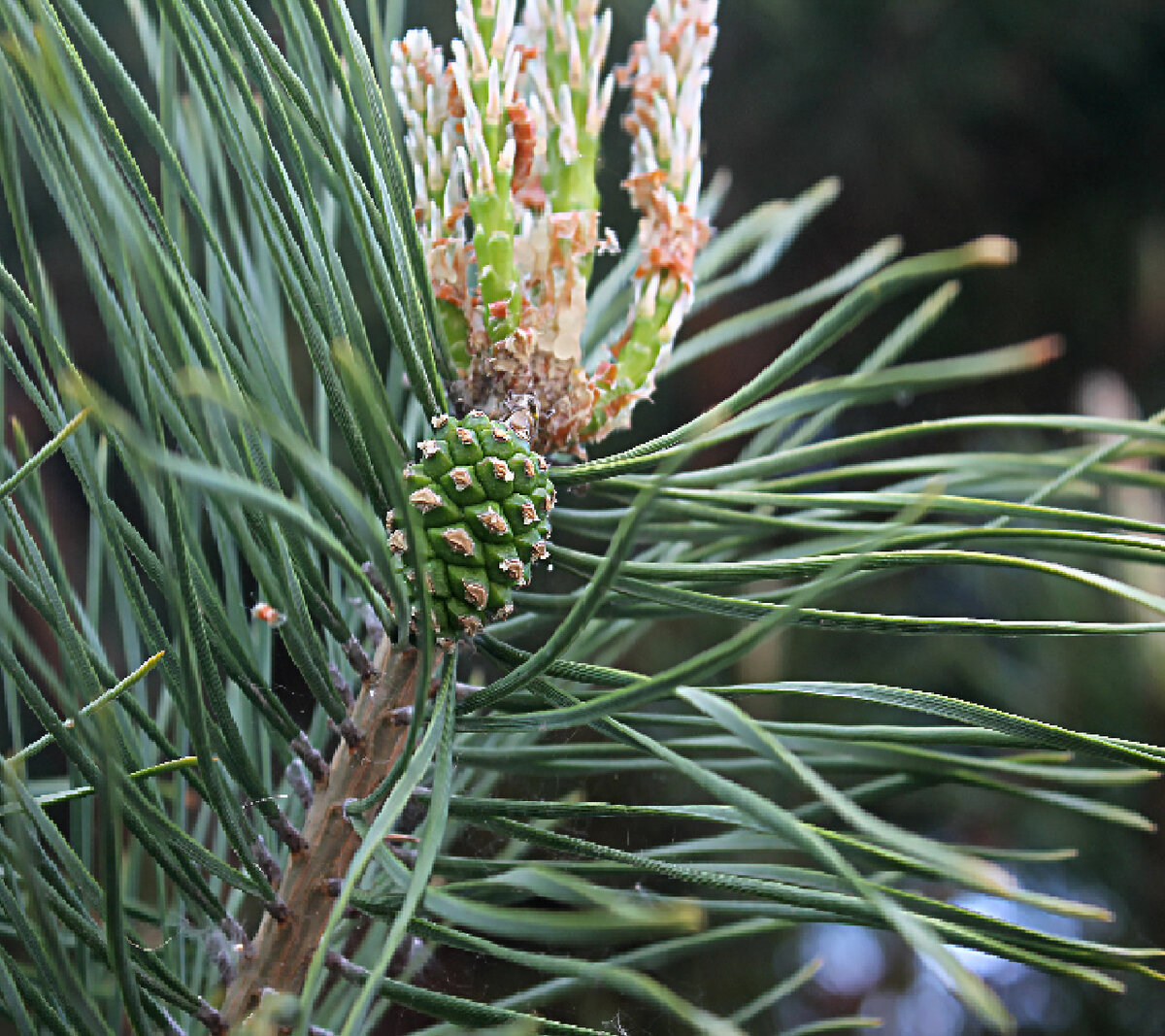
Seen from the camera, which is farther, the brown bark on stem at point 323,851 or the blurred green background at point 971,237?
the blurred green background at point 971,237

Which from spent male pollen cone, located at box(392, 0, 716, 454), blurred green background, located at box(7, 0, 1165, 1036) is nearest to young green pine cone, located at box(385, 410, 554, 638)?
spent male pollen cone, located at box(392, 0, 716, 454)

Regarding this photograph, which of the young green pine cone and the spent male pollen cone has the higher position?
the spent male pollen cone

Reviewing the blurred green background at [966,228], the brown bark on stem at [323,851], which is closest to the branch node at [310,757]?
the brown bark on stem at [323,851]

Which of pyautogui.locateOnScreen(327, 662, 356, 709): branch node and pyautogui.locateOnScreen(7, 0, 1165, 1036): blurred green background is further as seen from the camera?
pyautogui.locateOnScreen(7, 0, 1165, 1036): blurred green background

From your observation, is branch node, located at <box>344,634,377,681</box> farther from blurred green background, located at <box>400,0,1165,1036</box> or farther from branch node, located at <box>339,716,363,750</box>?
blurred green background, located at <box>400,0,1165,1036</box>

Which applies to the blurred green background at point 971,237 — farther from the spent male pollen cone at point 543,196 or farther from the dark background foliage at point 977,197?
the spent male pollen cone at point 543,196

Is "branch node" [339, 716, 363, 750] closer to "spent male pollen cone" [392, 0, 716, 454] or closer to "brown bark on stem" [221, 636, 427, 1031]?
"brown bark on stem" [221, 636, 427, 1031]

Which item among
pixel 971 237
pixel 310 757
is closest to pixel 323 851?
pixel 310 757
